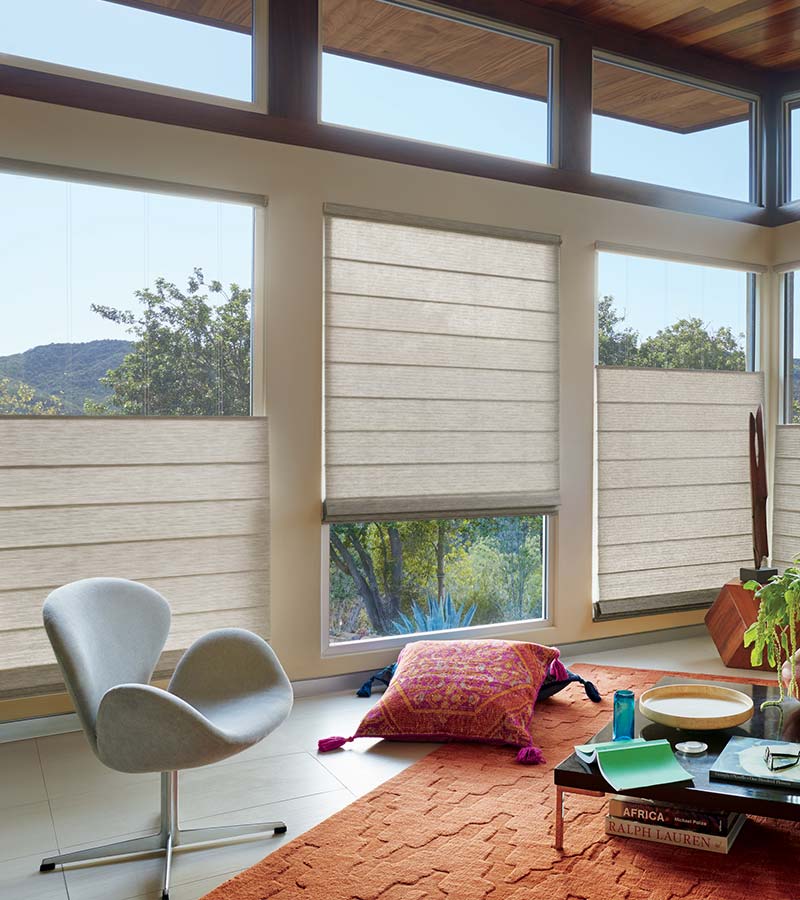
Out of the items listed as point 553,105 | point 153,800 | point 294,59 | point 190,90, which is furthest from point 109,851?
point 553,105

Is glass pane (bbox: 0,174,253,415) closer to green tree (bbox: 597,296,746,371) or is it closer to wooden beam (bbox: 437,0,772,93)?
wooden beam (bbox: 437,0,772,93)

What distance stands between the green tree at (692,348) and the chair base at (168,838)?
12.1ft

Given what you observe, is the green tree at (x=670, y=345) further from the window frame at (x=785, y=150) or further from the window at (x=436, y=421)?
the window frame at (x=785, y=150)

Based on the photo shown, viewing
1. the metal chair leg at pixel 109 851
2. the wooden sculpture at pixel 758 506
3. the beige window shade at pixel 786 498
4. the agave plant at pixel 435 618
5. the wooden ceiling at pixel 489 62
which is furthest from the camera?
the beige window shade at pixel 786 498

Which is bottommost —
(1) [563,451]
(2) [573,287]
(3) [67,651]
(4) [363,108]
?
(3) [67,651]

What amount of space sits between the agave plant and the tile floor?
28.1 inches

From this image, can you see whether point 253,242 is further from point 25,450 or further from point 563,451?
point 563,451

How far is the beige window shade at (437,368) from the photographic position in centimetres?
431

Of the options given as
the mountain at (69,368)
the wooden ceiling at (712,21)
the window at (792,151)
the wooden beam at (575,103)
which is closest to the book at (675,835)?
the mountain at (69,368)

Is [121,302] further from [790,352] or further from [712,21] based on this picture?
[790,352]

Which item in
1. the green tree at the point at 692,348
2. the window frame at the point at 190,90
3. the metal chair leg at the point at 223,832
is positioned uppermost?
the window frame at the point at 190,90

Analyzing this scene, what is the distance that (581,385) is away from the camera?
5.02m

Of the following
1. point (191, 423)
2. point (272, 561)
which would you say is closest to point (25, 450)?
point (191, 423)

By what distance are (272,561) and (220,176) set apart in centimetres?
184
